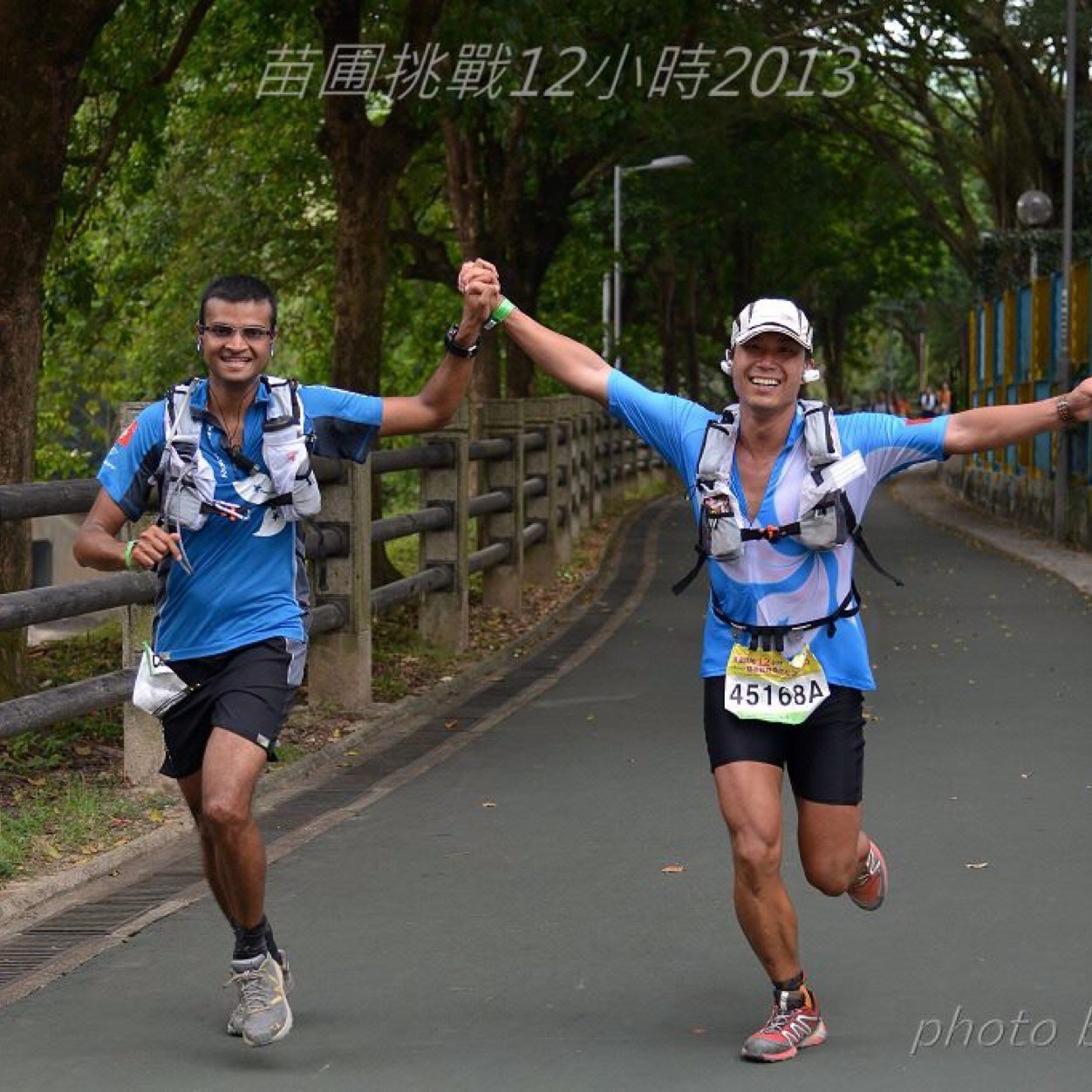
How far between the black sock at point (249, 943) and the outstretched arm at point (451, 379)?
52.1 inches

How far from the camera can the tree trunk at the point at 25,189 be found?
1140cm

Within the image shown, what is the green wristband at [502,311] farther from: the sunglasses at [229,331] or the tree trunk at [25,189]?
the tree trunk at [25,189]

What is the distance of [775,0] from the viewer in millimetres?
32281

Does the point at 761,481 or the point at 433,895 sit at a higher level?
the point at 761,481

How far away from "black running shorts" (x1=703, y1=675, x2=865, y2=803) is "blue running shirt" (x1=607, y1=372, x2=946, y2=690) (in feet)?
0.22

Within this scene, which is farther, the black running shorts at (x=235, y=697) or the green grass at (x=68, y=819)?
the green grass at (x=68, y=819)

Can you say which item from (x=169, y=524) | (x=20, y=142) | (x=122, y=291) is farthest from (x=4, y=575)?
(x=122, y=291)

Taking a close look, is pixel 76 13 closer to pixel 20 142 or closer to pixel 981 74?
pixel 20 142

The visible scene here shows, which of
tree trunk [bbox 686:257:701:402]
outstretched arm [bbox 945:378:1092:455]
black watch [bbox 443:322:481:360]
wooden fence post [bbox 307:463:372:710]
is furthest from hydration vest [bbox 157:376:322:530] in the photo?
tree trunk [bbox 686:257:701:402]

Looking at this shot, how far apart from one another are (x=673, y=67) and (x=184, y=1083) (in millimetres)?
23276

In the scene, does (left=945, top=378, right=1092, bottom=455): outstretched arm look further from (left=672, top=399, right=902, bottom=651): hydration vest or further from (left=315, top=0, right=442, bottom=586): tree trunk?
(left=315, top=0, right=442, bottom=586): tree trunk

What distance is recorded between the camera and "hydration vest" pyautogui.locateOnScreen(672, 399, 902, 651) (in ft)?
19.2

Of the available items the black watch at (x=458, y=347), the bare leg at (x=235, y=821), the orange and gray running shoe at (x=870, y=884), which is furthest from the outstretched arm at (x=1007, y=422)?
the bare leg at (x=235, y=821)

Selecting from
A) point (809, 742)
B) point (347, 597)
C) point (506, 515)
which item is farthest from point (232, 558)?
point (506, 515)
